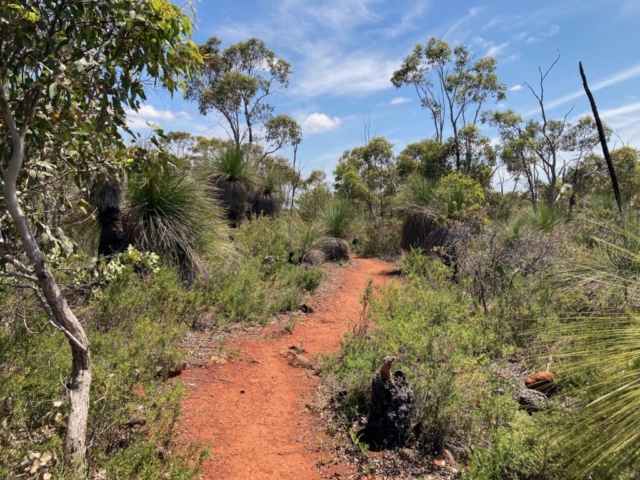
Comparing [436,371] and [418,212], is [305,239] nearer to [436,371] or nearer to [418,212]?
[418,212]

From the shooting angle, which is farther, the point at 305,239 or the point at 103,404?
the point at 305,239

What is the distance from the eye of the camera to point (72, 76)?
177 cm

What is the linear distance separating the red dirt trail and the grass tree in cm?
124

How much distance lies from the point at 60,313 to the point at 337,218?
11296 mm

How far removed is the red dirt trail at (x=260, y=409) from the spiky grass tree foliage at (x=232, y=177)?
21.5ft

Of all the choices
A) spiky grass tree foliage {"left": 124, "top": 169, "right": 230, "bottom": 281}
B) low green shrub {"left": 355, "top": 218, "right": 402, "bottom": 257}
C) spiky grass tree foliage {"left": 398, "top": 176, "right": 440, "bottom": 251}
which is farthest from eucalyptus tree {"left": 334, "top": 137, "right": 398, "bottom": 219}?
spiky grass tree foliage {"left": 124, "top": 169, "right": 230, "bottom": 281}

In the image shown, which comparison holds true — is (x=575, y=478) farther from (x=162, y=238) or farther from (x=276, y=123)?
(x=276, y=123)

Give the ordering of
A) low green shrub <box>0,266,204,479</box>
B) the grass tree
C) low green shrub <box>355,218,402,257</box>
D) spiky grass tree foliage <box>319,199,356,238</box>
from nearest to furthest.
Answer: 1. the grass tree
2. low green shrub <box>0,266,204,479</box>
3. spiky grass tree foliage <box>319,199,356,238</box>
4. low green shrub <box>355,218,402,257</box>

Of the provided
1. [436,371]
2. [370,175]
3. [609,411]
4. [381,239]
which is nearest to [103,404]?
[436,371]

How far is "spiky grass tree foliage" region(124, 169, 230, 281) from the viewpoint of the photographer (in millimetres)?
6402

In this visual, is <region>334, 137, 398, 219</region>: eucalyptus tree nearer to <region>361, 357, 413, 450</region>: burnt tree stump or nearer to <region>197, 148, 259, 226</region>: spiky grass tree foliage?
<region>197, 148, 259, 226</region>: spiky grass tree foliage

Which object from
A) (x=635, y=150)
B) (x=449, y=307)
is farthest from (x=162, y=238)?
(x=635, y=150)

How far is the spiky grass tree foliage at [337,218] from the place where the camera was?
13163 millimetres

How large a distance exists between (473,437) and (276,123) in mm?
20405
